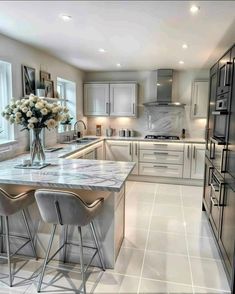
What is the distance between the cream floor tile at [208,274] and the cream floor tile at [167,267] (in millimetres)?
70

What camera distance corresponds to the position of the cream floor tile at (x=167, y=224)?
3.16 metres

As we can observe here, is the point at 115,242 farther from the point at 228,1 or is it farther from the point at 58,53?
the point at 58,53

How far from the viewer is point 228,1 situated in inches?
79.4

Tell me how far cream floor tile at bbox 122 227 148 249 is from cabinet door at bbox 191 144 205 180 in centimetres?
233

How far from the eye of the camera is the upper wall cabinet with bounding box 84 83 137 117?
17.9 feet

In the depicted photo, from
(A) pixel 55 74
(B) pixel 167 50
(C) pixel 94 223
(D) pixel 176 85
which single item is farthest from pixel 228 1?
(D) pixel 176 85

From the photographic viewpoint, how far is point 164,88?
17.4 feet

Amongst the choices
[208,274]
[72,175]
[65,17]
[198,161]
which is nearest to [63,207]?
[72,175]

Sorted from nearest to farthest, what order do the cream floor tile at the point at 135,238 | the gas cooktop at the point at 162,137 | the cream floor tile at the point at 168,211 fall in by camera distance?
the cream floor tile at the point at 135,238
the cream floor tile at the point at 168,211
the gas cooktop at the point at 162,137

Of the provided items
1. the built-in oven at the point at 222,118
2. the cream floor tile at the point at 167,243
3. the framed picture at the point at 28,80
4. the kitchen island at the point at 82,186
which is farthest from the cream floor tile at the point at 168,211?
the framed picture at the point at 28,80

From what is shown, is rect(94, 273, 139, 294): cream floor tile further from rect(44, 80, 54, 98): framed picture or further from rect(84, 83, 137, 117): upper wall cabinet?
rect(84, 83, 137, 117): upper wall cabinet

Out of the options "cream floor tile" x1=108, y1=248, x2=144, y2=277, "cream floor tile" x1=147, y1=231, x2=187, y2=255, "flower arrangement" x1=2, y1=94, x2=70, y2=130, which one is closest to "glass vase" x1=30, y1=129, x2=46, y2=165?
"flower arrangement" x1=2, y1=94, x2=70, y2=130

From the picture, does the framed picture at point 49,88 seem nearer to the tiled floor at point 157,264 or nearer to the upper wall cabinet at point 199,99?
the tiled floor at point 157,264

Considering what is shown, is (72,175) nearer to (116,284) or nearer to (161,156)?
(116,284)
